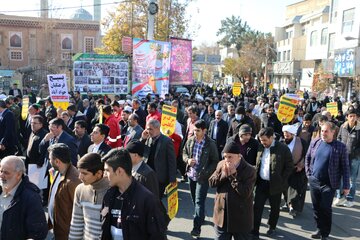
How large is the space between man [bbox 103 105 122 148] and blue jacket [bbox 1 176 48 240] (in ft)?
14.1

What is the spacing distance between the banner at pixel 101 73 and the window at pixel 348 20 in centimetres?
2233

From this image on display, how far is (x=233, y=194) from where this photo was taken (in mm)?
4375

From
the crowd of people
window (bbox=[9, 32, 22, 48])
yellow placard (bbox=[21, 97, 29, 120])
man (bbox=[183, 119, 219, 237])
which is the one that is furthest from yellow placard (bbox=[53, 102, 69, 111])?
window (bbox=[9, 32, 22, 48])

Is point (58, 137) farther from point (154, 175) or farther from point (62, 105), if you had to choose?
point (62, 105)

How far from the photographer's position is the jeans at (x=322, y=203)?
18.3 feet

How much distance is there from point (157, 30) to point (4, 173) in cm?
2838

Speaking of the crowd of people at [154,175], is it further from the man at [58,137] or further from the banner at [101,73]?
the banner at [101,73]

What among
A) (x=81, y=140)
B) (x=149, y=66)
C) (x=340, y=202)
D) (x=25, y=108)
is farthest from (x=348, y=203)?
(x=149, y=66)

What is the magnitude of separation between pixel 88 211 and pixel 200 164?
2724mm

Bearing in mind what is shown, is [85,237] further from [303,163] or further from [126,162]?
[303,163]

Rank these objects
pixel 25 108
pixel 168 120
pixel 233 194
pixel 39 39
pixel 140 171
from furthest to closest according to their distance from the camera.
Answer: pixel 39 39 < pixel 25 108 < pixel 168 120 < pixel 233 194 < pixel 140 171

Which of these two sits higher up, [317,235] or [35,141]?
[35,141]

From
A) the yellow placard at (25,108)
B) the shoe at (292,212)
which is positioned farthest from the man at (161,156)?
the yellow placard at (25,108)

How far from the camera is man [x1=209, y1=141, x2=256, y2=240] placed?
427 cm
